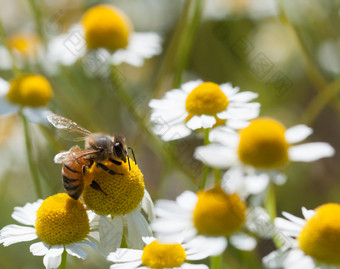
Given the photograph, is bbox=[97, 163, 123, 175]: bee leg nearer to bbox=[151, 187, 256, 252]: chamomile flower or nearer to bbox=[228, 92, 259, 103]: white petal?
bbox=[151, 187, 256, 252]: chamomile flower

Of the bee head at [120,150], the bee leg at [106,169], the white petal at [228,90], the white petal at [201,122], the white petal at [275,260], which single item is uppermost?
the white petal at [228,90]

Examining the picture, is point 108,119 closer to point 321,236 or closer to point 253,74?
point 253,74

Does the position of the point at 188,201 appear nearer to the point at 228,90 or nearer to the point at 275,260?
the point at 275,260

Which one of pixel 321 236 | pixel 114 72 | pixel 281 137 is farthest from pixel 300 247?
pixel 114 72

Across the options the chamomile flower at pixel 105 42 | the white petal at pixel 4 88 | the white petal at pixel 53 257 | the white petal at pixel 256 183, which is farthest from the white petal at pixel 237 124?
the white petal at pixel 4 88

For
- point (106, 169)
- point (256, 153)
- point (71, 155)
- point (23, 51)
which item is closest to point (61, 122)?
point (71, 155)

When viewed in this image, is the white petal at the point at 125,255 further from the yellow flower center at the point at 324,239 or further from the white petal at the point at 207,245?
the yellow flower center at the point at 324,239
